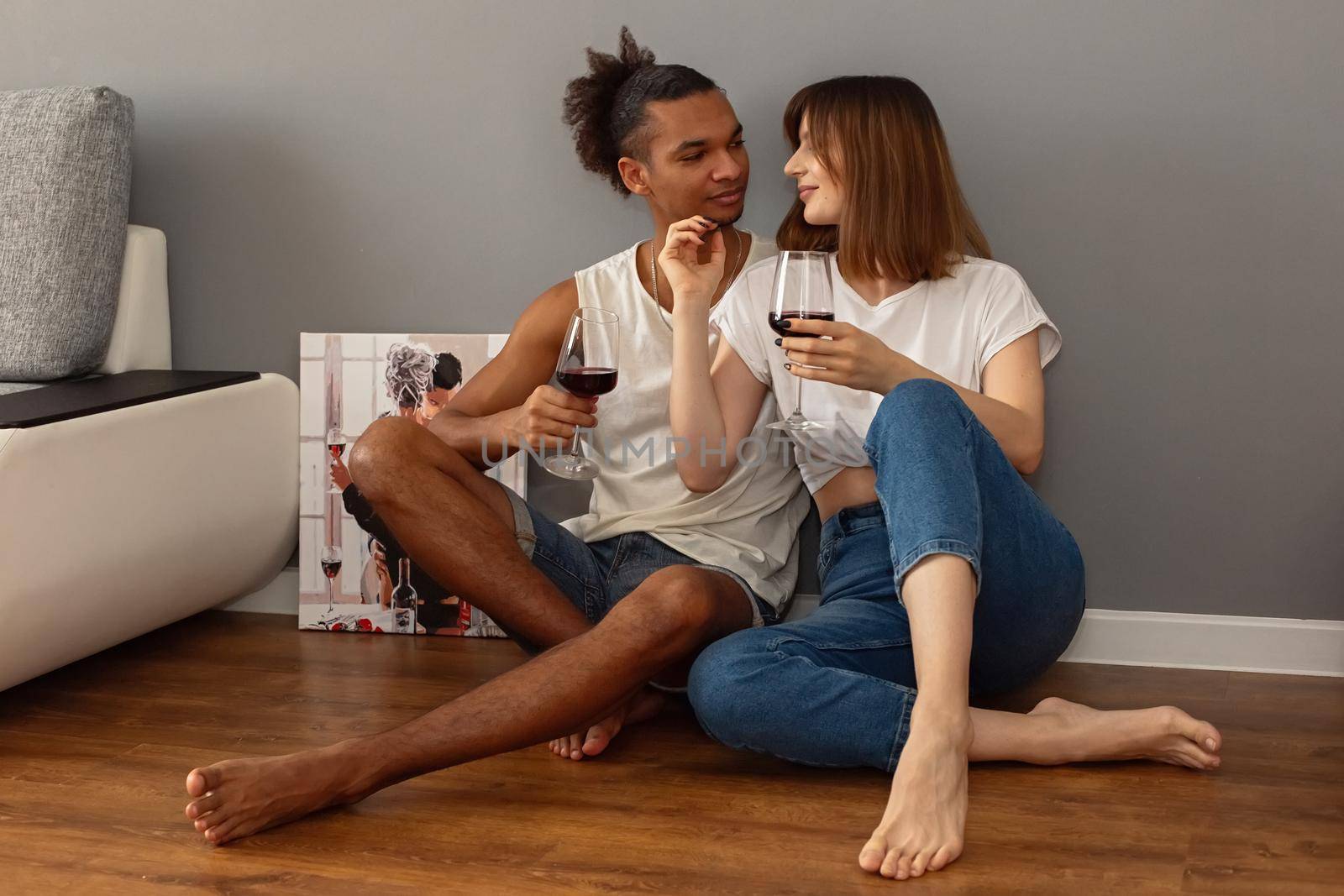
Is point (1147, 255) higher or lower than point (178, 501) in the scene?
higher

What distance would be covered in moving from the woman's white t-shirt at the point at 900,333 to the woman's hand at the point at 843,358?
0.20m

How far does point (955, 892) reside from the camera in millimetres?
1356

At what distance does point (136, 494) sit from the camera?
6.88 ft

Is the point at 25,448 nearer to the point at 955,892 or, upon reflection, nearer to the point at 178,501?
the point at 178,501

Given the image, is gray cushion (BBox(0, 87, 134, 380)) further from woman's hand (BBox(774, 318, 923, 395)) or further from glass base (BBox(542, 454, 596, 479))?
woman's hand (BBox(774, 318, 923, 395))

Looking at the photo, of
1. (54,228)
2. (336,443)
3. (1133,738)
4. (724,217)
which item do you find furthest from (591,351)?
(54,228)

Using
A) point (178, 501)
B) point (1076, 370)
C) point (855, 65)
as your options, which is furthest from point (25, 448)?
point (1076, 370)

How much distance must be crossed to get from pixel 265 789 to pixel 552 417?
68 centimetres

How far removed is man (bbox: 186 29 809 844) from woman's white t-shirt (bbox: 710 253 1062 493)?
0.11 m

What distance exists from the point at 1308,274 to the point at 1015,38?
65 centimetres

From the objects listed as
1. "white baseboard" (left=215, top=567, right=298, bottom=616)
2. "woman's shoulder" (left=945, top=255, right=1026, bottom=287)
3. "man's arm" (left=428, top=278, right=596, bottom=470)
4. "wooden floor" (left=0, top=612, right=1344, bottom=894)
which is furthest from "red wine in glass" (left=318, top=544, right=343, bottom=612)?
"woman's shoulder" (left=945, top=255, right=1026, bottom=287)

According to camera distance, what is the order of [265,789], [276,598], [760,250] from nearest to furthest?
[265,789] < [760,250] < [276,598]

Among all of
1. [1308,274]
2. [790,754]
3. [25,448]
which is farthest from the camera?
[1308,274]

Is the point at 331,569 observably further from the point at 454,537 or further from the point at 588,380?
the point at 588,380
